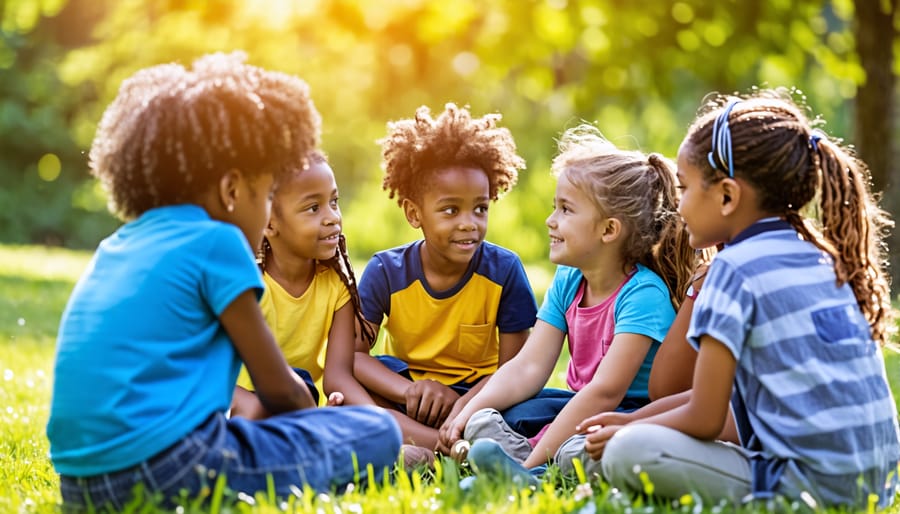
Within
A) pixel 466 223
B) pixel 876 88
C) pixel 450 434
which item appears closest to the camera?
pixel 450 434

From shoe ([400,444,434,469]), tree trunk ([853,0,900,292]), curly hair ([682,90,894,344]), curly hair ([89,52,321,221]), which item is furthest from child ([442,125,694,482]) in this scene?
tree trunk ([853,0,900,292])

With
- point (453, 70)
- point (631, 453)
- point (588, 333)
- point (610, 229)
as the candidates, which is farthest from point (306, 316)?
point (453, 70)

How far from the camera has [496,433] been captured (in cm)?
371

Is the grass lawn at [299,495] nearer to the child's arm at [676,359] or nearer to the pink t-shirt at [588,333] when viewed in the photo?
the child's arm at [676,359]

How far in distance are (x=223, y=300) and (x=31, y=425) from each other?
6.55 ft

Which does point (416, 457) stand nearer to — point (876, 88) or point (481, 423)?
point (481, 423)

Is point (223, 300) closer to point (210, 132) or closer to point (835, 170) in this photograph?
point (210, 132)

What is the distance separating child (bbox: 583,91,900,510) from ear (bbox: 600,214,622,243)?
0.77 m

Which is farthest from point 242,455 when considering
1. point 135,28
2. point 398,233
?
point 135,28

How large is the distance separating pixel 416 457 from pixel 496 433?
11.5 inches

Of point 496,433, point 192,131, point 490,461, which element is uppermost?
point 192,131

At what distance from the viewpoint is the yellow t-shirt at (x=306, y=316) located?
13.3ft

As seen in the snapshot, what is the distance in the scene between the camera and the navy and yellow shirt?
4.33 meters

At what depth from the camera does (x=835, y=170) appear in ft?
9.78
